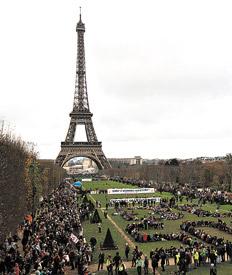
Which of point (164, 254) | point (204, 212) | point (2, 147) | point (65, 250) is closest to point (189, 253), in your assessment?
point (164, 254)

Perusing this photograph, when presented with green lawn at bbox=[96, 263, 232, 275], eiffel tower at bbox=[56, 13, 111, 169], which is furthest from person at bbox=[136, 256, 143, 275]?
eiffel tower at bbox=[56, 13, 111, 169]

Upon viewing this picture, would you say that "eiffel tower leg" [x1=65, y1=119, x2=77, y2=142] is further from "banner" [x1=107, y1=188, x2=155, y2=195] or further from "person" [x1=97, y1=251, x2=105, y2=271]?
"person" [x1=97, y1=251, x2=105, y2=271]

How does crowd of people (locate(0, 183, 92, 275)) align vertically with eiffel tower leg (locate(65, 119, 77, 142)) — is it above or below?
below

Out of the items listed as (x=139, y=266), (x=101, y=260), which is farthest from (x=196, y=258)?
(x=101, y=260)

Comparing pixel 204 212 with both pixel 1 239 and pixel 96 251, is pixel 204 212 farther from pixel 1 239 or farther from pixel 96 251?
pixel 1 239

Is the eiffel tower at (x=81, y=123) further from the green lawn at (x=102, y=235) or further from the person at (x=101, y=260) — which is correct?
the person at (x=101, y=260)

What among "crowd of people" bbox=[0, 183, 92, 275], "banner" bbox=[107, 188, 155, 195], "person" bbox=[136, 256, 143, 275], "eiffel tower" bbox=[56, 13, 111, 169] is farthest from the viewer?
"eiffel tower" bbox=[56, 13, 111, 169]

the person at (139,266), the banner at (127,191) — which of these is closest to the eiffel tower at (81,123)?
the banner at (127,191)

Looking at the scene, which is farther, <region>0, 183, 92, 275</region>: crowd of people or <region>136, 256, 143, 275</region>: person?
<region>136, 256, 143, 275</region>: person
